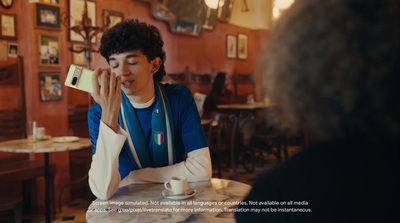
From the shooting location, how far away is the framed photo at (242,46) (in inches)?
317

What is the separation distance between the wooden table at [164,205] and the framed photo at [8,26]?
9.49 ft

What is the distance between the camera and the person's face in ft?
4.82

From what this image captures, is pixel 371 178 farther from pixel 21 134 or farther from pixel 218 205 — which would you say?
pixel 21 134

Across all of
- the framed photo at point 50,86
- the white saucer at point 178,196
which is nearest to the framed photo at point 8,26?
the framed photo at point 50,86

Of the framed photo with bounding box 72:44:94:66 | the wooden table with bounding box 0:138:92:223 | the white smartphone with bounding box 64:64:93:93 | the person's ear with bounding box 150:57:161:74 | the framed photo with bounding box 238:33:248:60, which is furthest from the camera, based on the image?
the framed photo with bounding box 238:33:248:60

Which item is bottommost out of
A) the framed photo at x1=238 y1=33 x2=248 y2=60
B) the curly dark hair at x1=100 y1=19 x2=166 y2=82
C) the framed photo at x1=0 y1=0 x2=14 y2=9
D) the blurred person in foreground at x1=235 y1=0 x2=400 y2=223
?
the blurred person in foreground at x1=235 y1=0 x2=400 y2=223

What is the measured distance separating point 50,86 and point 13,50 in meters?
0.51

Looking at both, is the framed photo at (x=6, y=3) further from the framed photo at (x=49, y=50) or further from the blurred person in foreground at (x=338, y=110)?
the blurred person in foreground at (x=338, y=110)

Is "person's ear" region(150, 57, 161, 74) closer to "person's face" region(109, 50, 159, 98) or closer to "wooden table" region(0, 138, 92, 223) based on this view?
"person's face" region(109, 50, 159, 98)

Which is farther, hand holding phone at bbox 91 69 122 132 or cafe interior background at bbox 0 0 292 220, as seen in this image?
cafe interior background at bbox 0 0 292 220

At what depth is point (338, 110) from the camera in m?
0.47

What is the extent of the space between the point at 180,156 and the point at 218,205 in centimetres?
58

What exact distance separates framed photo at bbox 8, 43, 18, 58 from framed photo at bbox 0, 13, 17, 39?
81 millimetres

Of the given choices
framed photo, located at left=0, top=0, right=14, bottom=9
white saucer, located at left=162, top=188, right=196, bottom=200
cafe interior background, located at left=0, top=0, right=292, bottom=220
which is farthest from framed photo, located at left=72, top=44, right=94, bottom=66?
white saucer, located at left=162, top=188, right=196, bottom=200
